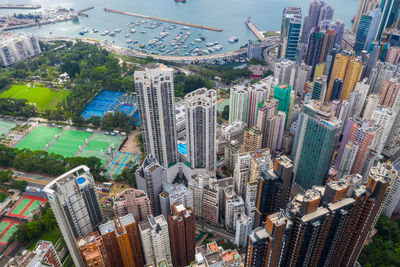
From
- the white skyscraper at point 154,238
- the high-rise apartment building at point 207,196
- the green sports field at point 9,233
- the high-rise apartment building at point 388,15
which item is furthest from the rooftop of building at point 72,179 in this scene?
the high-rise apartment building at point 388,15

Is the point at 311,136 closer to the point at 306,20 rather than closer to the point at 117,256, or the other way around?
the point at 117,256

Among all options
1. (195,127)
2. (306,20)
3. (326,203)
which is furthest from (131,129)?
(306,20)

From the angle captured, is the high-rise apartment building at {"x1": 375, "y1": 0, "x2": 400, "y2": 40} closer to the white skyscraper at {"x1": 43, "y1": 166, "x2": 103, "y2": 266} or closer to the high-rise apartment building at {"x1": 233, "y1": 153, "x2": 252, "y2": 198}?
the high-rise apartment building at {"x1": 233, "y1": 153, "x2": 252, "y2": 198}

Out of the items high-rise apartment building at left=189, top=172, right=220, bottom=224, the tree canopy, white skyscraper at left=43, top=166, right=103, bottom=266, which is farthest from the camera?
high-rise apartment building at left=189, top=172, right=220, bottom=224

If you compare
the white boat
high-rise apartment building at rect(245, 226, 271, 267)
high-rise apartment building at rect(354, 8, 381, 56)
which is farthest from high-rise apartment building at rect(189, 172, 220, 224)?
the white boat

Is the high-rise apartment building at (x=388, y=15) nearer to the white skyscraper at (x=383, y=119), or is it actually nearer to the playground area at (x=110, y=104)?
the white skyscraper at (x=383, y=119)

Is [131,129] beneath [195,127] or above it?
beneath
